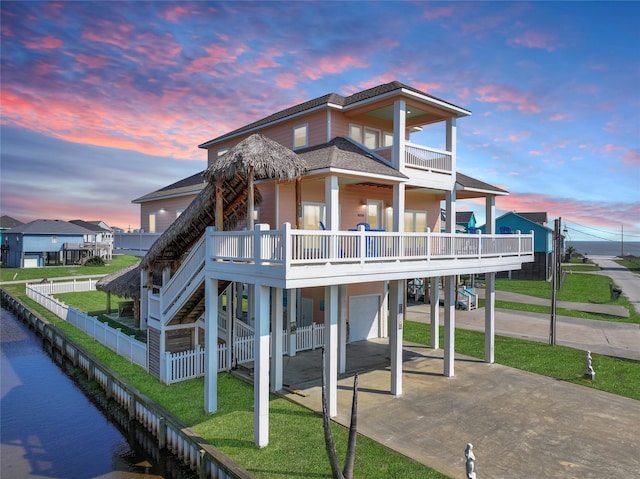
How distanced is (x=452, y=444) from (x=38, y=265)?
217 ft

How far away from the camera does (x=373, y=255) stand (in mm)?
11820

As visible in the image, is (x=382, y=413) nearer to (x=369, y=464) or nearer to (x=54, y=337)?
(x=369, y=464)

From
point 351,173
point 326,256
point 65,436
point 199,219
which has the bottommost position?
point 65,436

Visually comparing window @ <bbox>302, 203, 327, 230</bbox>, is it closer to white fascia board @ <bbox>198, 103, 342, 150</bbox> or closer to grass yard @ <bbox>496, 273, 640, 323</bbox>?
white fascia board @ <bbox>198, 103, 342, 150</bbox>

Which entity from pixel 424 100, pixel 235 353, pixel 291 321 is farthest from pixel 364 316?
pixel 424 100

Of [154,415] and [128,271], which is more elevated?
[128,271]

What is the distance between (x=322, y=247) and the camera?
1049cm

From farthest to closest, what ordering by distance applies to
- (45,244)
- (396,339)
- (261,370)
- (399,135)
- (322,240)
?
(45,244)
(399,135)
(396,339)
(322,240)
(261,370)

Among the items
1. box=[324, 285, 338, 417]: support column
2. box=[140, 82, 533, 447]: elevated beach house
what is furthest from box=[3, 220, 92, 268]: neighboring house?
box=[324, 285, 338, 417]: support column

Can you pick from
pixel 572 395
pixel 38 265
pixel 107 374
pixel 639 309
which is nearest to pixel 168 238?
pixel 107 374

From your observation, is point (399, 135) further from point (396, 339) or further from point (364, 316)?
point (364, 316)

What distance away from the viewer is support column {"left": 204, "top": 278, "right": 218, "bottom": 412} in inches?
472

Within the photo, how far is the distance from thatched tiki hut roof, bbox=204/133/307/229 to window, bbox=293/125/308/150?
588cm

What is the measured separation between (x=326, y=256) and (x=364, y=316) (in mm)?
11097
